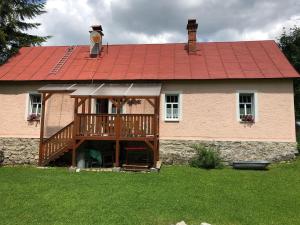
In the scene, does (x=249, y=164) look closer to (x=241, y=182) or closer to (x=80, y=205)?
(x=241, y=182)

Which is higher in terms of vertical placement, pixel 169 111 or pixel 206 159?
pixel 169 111

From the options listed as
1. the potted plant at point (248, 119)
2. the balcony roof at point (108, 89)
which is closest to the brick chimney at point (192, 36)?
the balcony roof at point (108, 89)

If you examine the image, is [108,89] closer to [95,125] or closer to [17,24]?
[95,125]

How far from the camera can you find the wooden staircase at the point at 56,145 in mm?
12977

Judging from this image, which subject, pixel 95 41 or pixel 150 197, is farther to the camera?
pixel 95 41

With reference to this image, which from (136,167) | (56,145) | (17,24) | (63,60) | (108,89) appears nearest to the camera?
(136,167)

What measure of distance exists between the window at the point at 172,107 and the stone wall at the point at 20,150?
617 cm

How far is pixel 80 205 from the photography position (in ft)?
24.4

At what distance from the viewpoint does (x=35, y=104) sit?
14.9 metres

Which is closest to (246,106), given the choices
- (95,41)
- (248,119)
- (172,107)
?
(248,119)

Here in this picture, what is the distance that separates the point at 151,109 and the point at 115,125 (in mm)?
2218

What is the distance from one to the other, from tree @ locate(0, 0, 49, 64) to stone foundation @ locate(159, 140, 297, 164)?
41.4ft

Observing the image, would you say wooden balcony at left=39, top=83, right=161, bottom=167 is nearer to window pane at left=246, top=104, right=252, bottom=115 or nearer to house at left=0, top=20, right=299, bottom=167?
house at left=0, top=20, right=299, bottom=167

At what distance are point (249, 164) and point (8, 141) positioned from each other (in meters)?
10.8
